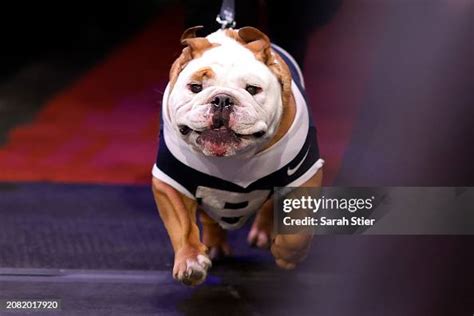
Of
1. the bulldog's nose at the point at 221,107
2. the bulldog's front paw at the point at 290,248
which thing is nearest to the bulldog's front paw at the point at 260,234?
the bulldog's front paw at the point at 290,248

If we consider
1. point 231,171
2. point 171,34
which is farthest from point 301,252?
point 171,34

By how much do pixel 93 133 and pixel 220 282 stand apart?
0.89 metres

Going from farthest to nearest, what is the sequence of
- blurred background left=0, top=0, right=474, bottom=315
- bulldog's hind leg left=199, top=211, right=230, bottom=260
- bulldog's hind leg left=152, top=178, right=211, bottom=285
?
bulldog's hind leg left=199, top=211, right=230, bottom=260
blurred background left=0, top=0, right=474, bottom=315
bulldog's hind leg left=152, top=178, right=211, bottom=285

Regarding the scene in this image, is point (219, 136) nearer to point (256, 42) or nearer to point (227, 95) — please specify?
point (227, 95)

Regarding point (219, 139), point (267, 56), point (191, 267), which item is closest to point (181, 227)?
point (191, 267)

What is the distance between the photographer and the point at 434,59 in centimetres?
190

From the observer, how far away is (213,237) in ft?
6.32

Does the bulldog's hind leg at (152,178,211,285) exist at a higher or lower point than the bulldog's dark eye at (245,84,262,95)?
lower

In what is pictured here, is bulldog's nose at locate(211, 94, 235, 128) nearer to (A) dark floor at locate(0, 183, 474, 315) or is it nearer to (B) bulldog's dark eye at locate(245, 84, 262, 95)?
(B) bulldog's dark eye at locate(245, 84, 262, 95)

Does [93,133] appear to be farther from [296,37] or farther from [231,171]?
[231,171]

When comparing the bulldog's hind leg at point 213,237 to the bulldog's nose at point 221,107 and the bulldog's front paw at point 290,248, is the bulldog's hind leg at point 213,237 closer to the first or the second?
the bulldog's front paw at point 290,248

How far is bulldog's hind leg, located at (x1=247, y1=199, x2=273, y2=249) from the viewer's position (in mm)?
1949

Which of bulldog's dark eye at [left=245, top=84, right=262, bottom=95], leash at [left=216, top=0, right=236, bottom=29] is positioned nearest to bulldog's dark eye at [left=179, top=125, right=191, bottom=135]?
bulldog's dark eye at [left=245, top=84, right=262, bottom=95]

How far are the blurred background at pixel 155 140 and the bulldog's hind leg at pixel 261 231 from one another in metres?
0.02
